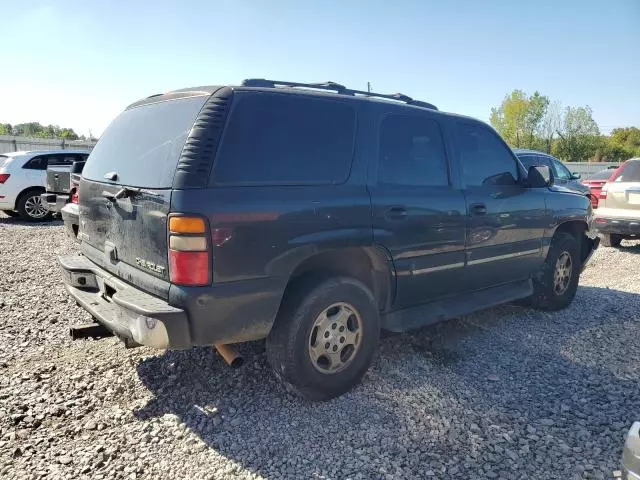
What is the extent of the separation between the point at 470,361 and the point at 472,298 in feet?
1.86

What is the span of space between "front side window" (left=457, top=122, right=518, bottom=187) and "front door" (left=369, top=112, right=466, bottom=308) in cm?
29

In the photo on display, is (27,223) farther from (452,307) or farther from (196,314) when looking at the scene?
(452,307)

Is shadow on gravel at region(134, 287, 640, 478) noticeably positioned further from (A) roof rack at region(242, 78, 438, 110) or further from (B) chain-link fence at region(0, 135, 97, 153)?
(B) chain-link fence at region(0, 135, 97, 153)

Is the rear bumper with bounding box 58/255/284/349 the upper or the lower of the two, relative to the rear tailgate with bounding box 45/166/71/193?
lower

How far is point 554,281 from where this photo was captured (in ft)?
16.7

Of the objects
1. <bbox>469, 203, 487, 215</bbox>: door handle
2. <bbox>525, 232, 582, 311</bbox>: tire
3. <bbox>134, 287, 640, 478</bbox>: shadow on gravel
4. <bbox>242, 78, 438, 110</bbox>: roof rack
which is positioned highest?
<bbox>242, 78, 438, 110</bbox>: roof rack

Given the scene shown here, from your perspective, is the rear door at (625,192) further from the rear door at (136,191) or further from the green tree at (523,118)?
the green tree at (523,118)

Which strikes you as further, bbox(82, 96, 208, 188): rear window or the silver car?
the silver car

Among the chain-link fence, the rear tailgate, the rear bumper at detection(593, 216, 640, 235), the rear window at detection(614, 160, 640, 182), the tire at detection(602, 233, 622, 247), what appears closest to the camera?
the rear tailgate

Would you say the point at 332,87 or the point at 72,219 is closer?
the point at 332,87

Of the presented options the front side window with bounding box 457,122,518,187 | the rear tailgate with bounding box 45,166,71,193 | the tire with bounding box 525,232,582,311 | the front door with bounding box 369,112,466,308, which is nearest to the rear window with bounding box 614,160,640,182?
the tire with bounding box 525,232,582,311

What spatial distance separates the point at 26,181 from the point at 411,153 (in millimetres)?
10903

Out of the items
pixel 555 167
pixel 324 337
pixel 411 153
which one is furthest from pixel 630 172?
pixel 324 337

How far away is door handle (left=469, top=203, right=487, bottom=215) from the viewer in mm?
3986
